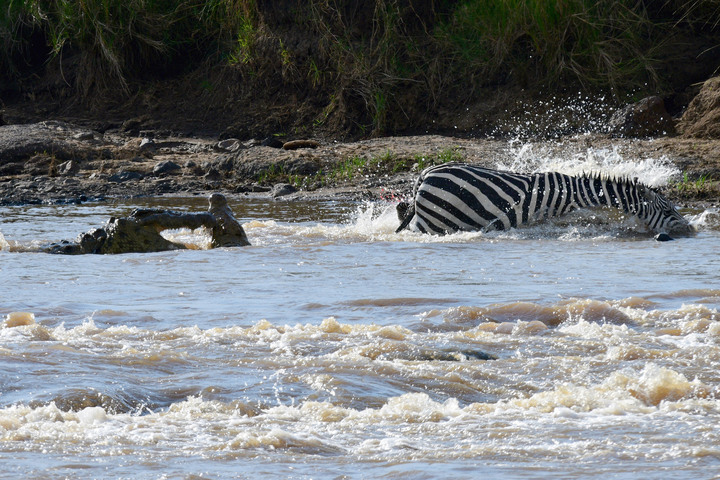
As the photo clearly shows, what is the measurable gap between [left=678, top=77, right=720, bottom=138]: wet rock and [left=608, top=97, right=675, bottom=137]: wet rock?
223mm

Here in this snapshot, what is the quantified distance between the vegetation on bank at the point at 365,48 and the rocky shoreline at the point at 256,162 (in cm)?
135

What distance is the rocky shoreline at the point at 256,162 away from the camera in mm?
12602

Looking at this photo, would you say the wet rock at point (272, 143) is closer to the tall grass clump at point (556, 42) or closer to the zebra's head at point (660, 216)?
the tall grass clump at point (556, 42)

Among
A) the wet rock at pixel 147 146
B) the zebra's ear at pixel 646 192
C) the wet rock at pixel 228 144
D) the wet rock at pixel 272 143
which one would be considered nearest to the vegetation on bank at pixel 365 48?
the wet rock at pixel 272 143

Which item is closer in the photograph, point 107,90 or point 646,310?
point 646,310

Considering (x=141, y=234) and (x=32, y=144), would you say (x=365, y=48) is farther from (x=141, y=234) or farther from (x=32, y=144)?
(x=141, y=234)

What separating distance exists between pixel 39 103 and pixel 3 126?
219cm

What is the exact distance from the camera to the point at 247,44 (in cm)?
1705

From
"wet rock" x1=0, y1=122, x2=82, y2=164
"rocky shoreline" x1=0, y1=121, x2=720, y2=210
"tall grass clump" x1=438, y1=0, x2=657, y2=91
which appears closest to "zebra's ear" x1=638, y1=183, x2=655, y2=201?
"rocky shoreline" x1=0, y1=121, x2=720, y2=210

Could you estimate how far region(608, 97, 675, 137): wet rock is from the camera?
1334 centimetres

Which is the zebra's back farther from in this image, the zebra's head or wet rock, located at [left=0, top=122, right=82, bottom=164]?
wet rock, located at [left=0, top=122, right=82, bottom=164]

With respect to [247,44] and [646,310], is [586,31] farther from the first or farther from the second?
[646,310]

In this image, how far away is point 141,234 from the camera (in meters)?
7.98

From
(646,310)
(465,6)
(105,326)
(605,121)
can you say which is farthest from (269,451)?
(465,6)
